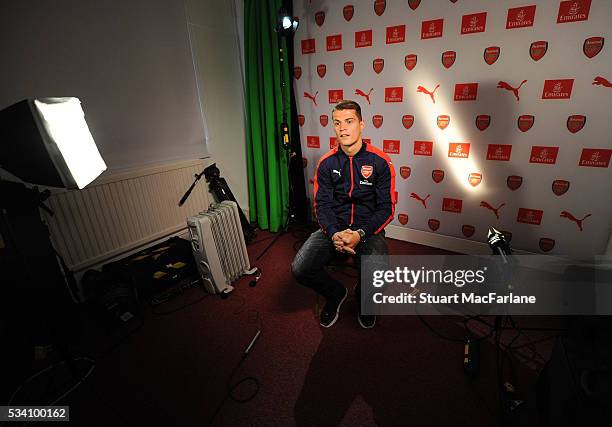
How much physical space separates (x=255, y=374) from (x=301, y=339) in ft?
1.04

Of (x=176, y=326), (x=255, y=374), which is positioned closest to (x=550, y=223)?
(x=255, y=374)

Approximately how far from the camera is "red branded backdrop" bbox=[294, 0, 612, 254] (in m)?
1.71

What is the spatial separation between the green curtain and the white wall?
0.16 m

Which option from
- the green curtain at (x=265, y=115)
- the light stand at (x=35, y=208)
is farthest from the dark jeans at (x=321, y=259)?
the green curtain at (x=265, y=115)

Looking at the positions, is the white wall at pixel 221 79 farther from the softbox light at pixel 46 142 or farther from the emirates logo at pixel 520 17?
the emirates logo at pixel 520 17

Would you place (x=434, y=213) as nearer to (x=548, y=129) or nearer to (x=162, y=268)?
(x=548, y=129)

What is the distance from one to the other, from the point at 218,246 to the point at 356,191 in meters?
1.04

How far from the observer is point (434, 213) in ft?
8.07

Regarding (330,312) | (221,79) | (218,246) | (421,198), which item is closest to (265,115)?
(221,79)

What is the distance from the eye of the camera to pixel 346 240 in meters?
1.59

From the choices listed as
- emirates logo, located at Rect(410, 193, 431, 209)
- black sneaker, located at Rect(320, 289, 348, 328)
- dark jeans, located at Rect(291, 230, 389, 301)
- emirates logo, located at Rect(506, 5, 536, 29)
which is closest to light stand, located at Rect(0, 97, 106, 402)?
dark jeans, located at Rect(291, 230, 389, 301)

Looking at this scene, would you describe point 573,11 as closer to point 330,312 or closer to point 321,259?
point 321,259

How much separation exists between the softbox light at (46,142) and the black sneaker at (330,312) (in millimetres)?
1371

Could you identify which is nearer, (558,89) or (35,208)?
(35,208)
